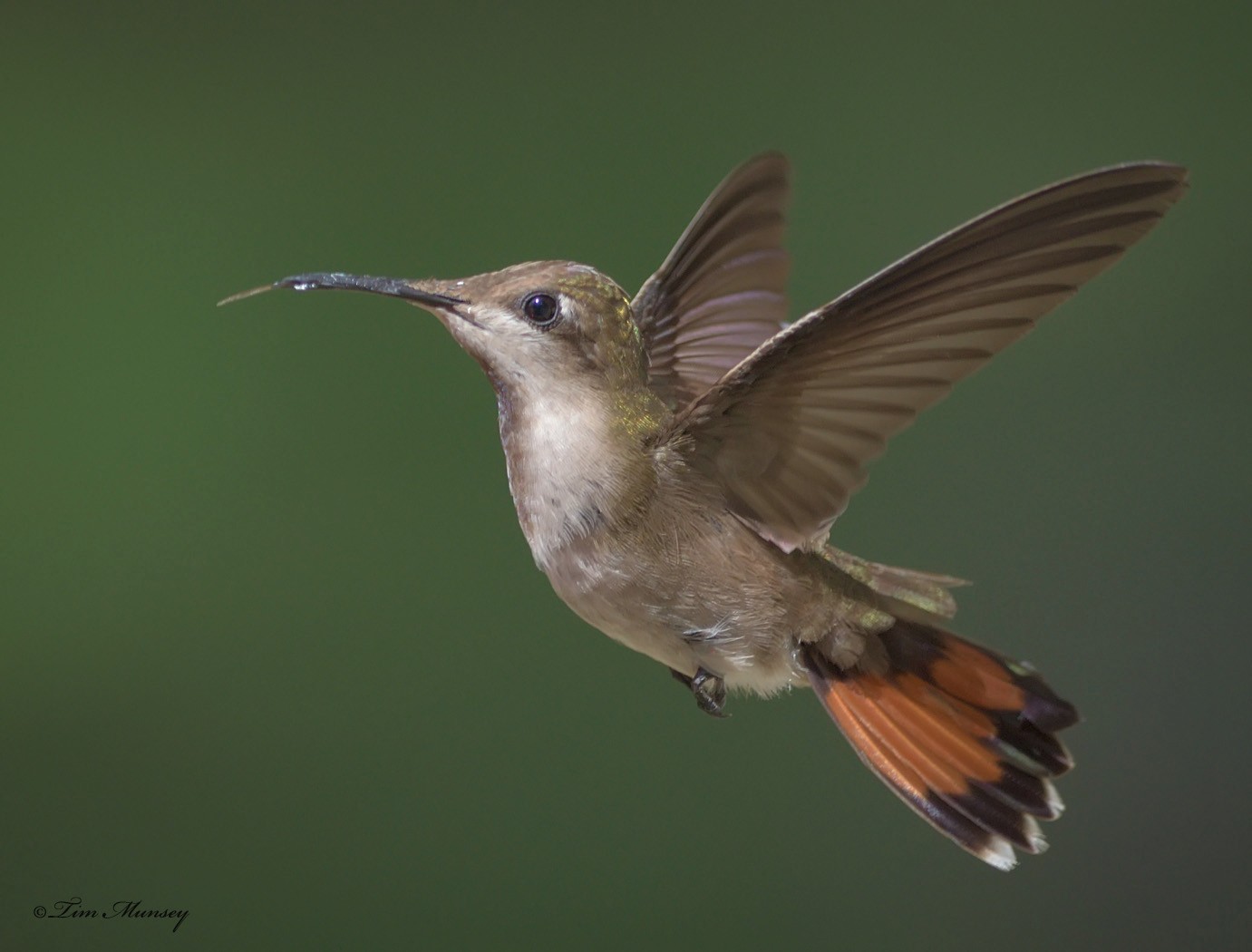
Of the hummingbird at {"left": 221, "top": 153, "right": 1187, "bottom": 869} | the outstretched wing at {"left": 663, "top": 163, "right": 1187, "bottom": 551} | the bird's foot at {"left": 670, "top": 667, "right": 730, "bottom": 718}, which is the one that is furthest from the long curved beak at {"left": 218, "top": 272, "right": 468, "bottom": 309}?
the bird's foot at {"left": 670, "top": 667, "right": 730, "bottom": 718}

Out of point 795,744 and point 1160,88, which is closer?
point 795,744

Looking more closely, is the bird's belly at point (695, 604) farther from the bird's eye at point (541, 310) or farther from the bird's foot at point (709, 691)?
the bird's eye at point (541, 310)

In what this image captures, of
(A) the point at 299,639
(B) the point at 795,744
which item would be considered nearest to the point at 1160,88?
(B) the point at 795,744

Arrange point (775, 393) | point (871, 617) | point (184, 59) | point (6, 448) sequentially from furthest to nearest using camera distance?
point (184, 59) < point (6, 448) < point (871, 617) < point (775, 393)

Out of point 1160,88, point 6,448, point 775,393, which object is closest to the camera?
point 775,393

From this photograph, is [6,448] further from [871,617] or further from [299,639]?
[871,617]

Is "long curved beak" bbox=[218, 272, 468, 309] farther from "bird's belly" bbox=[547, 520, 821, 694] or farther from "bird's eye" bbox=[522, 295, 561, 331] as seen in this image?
"bird's belly" bbox=[547, 520, 821, 694]
